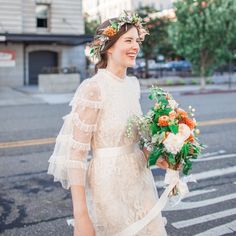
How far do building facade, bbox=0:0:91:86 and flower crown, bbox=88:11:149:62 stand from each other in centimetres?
2672

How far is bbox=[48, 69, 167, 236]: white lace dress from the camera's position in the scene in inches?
108

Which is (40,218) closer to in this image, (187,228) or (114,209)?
(187,228)

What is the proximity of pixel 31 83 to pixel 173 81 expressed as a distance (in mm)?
11554

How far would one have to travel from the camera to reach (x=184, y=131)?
2719 mm

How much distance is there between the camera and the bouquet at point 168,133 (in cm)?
268

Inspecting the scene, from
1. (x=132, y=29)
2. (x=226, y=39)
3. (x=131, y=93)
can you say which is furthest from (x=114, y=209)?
(x=226, y=39)

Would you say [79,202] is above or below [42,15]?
below

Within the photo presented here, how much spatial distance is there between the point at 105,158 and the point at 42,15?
3315cm

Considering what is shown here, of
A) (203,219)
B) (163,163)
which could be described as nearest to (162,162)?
(163,163)

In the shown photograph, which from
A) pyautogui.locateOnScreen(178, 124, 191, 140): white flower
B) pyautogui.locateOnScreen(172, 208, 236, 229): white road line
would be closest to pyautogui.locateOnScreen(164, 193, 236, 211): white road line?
pyautogui.locateOnScreen(172, 208, 236, 229): white road line

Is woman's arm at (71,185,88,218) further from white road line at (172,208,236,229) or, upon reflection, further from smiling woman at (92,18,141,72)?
white road line at (172,208,236,229)

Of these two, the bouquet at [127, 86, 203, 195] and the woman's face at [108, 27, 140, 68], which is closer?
the bouquet at [127, 86, 203, 195]

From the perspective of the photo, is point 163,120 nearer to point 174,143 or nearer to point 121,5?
point 174,143

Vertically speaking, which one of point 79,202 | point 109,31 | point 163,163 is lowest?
point 79,202
